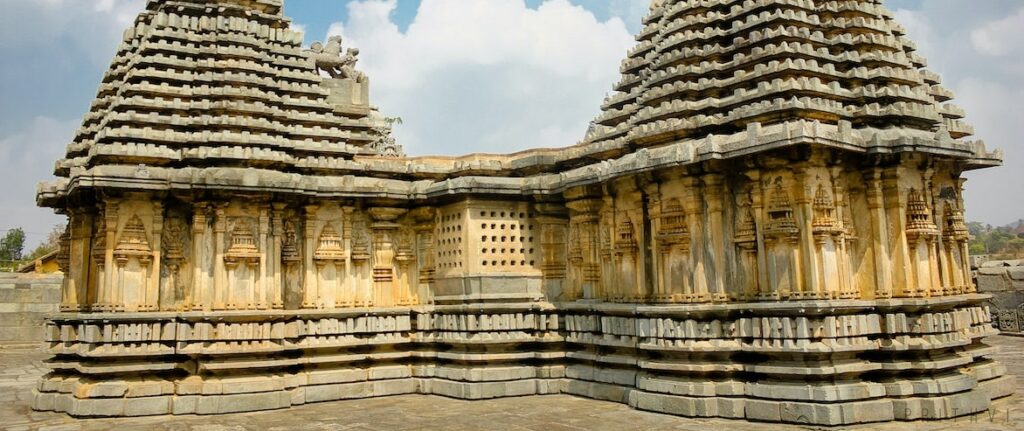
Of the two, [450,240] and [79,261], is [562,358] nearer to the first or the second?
[450,240]

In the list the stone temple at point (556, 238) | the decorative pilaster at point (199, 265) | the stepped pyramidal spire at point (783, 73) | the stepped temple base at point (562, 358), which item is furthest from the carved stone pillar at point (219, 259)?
the stepped pyramidal spire at point (783, 73)

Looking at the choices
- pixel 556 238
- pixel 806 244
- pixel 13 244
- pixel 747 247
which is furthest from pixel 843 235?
pixel 13 244

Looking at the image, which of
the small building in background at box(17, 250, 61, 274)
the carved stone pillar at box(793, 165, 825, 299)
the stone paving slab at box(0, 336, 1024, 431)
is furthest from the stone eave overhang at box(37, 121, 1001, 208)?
the small building in background at box(17, 250, 61, 274)

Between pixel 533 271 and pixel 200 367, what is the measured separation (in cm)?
591

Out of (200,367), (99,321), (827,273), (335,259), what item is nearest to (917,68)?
(827,273)

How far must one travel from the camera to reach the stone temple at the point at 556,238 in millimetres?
10883

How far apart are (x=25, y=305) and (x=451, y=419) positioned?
A: 21501 millimetres

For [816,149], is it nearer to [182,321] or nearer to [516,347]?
[516,347]

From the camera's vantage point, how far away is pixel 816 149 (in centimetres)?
1072

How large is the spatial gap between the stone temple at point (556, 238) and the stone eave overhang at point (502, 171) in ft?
0.17

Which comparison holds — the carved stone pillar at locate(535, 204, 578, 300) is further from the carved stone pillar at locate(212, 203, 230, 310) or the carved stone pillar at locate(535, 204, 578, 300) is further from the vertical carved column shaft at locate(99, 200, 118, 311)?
the vertical carved column shaft at locate(99, 200, 118, 311)

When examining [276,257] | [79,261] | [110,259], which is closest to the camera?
[110,259]

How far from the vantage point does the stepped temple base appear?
10469 mm

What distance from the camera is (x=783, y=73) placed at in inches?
453
